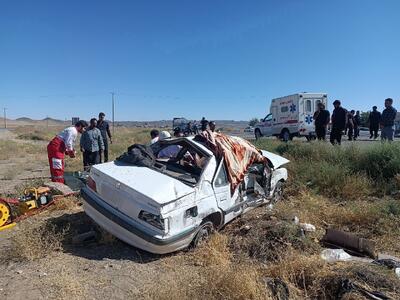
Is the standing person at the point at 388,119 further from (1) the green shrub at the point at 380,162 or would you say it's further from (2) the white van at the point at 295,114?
(2) the white van at the point at 295,114

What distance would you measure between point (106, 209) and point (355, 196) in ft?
18.5

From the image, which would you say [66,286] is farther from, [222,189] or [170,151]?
[170,151]

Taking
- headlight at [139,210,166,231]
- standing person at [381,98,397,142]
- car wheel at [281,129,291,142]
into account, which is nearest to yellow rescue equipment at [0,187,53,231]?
headlight at [139,210,166,231]

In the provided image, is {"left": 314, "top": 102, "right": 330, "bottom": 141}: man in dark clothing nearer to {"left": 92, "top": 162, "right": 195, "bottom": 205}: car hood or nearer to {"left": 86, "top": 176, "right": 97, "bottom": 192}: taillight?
{"left": 92, "top": 162, "right": 195, "bottom": 205}: car hood

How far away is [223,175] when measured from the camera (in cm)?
593

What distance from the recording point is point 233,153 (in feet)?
20.7

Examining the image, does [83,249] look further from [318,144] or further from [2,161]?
[2,161]

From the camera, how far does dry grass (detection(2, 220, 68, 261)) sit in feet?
16.3

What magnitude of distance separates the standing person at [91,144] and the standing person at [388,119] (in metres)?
8.29

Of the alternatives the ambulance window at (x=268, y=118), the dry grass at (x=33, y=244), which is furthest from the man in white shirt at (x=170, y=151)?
the ambulance window at (x=268, y=118)

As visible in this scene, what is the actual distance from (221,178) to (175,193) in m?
1.10

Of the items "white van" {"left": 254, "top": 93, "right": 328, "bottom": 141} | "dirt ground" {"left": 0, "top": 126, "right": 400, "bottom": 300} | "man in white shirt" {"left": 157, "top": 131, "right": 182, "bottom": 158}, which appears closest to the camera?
"dirt ground" {"left": 0, "top": 126, "right": 400, "bottom": 300}

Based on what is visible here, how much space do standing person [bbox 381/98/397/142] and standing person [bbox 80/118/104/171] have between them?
829 centimetres

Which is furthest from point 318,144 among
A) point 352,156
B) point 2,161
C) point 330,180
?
point 2,161
